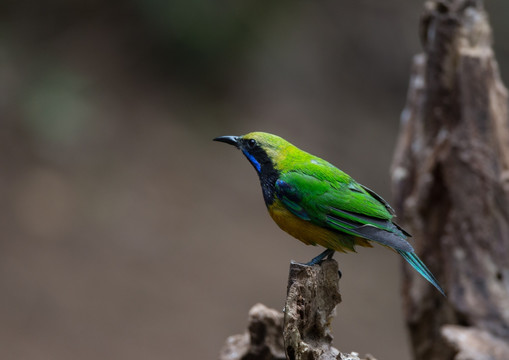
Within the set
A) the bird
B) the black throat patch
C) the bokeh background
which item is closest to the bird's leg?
the bird

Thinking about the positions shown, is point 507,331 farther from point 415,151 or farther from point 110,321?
point 110,321

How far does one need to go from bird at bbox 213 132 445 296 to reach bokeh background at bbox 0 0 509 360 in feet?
19.2

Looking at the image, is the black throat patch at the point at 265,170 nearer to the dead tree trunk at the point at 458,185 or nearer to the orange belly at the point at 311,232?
the orange belly at the point at 311,232

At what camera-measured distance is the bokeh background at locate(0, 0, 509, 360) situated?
33.0ft

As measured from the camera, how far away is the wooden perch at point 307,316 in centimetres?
368

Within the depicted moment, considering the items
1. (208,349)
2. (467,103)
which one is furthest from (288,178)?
(208,349)

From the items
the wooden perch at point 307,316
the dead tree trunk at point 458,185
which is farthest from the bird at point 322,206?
the dead tree trunk at point 458,185

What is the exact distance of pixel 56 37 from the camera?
1245 cm

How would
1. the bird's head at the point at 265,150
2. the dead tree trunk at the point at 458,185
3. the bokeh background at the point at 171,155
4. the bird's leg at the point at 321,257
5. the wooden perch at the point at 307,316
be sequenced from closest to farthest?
1. the wooden perch at the point at 307,316
2. the bird's leg at the point at 321,257
3. the bird's head at the point at 265,150
4. the dead tree trunk at the point at 458,185
5. the bokeh background at the point at 171,155

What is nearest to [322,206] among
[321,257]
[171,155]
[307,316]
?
[321,257]

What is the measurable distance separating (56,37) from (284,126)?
4.70m

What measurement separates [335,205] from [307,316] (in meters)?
0.76

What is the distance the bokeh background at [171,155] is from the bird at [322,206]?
584 centimetres

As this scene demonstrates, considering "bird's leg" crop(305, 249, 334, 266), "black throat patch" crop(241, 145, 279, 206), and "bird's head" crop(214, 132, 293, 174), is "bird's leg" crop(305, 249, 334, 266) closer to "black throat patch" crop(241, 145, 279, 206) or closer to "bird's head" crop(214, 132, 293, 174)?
"black throat patch" crop(241, 145, 279, 206)
